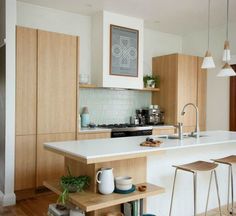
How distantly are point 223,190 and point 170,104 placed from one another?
2.28m

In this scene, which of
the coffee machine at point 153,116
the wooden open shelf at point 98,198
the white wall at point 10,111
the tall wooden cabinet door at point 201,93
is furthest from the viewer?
the tall wooden cabinet door at point 201,93

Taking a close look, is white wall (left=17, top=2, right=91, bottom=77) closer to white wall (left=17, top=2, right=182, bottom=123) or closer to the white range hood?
white wall (left=17, top=2, right=182, bottom=123)

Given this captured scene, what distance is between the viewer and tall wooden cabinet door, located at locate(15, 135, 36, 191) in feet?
12.5

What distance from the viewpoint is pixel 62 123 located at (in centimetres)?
420

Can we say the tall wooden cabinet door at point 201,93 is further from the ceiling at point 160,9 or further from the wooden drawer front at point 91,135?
Result: the wooden drawer front at point 91,135

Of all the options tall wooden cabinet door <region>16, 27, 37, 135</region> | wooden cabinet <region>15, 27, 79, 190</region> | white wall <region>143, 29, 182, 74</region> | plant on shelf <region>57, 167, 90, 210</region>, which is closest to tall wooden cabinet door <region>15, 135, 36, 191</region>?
wooden cabinet <region>15, 27, 79, 190</region>

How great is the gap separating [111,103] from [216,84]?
220 cm

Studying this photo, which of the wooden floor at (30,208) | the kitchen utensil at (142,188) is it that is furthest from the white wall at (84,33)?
the kitchen utensil at (142,188)

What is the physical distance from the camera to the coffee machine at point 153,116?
565 cm

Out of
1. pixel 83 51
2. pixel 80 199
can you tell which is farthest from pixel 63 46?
pixel 80 199

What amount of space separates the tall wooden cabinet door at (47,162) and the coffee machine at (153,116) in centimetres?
197

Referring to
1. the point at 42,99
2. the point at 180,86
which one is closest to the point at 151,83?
the point at 180,86

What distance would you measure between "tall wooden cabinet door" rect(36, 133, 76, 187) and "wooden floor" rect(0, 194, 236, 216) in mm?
233

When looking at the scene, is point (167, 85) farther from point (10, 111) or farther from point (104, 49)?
point (10, 111)
